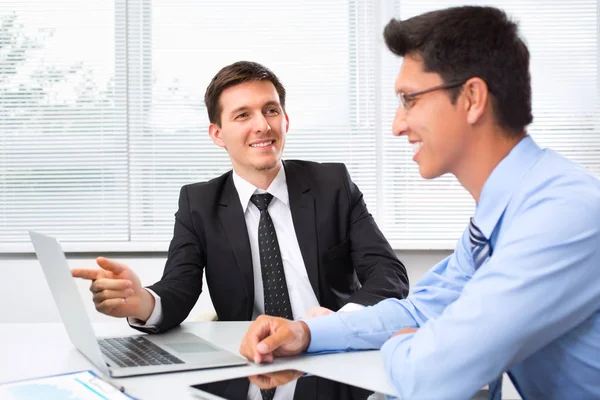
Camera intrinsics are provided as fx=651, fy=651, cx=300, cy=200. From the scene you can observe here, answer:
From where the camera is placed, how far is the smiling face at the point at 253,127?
7.70 feet

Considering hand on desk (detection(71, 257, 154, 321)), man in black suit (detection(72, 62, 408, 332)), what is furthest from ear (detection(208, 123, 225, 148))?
hand on desk (detection(71, 257, 154, 321))

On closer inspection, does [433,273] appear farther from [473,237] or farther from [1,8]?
[1,8]

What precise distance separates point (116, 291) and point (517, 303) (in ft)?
3.33

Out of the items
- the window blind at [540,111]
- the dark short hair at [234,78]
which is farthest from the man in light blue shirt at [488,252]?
the window blind at [540,111]

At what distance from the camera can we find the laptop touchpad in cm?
152

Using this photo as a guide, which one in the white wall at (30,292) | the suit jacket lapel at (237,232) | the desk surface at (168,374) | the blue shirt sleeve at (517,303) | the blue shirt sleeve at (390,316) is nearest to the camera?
the blue shirt sleeve at (517,303)

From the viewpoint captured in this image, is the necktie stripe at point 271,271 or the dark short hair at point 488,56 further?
the necktie stripe at point 271,271

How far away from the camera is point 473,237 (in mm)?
1336

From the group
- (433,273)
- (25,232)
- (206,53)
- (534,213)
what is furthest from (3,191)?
(534,213)

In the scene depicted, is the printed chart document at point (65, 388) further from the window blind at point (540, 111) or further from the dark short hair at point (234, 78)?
the window blind at point (540, 111)

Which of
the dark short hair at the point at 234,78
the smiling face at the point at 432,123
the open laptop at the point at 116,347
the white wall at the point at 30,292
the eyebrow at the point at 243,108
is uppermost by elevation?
the dark short hair at the point at 234,78

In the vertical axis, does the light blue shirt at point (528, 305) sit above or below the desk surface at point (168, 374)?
above

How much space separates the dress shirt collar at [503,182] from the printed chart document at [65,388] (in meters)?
0.75

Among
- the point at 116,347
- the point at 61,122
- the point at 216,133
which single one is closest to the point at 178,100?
the point at 61,122
